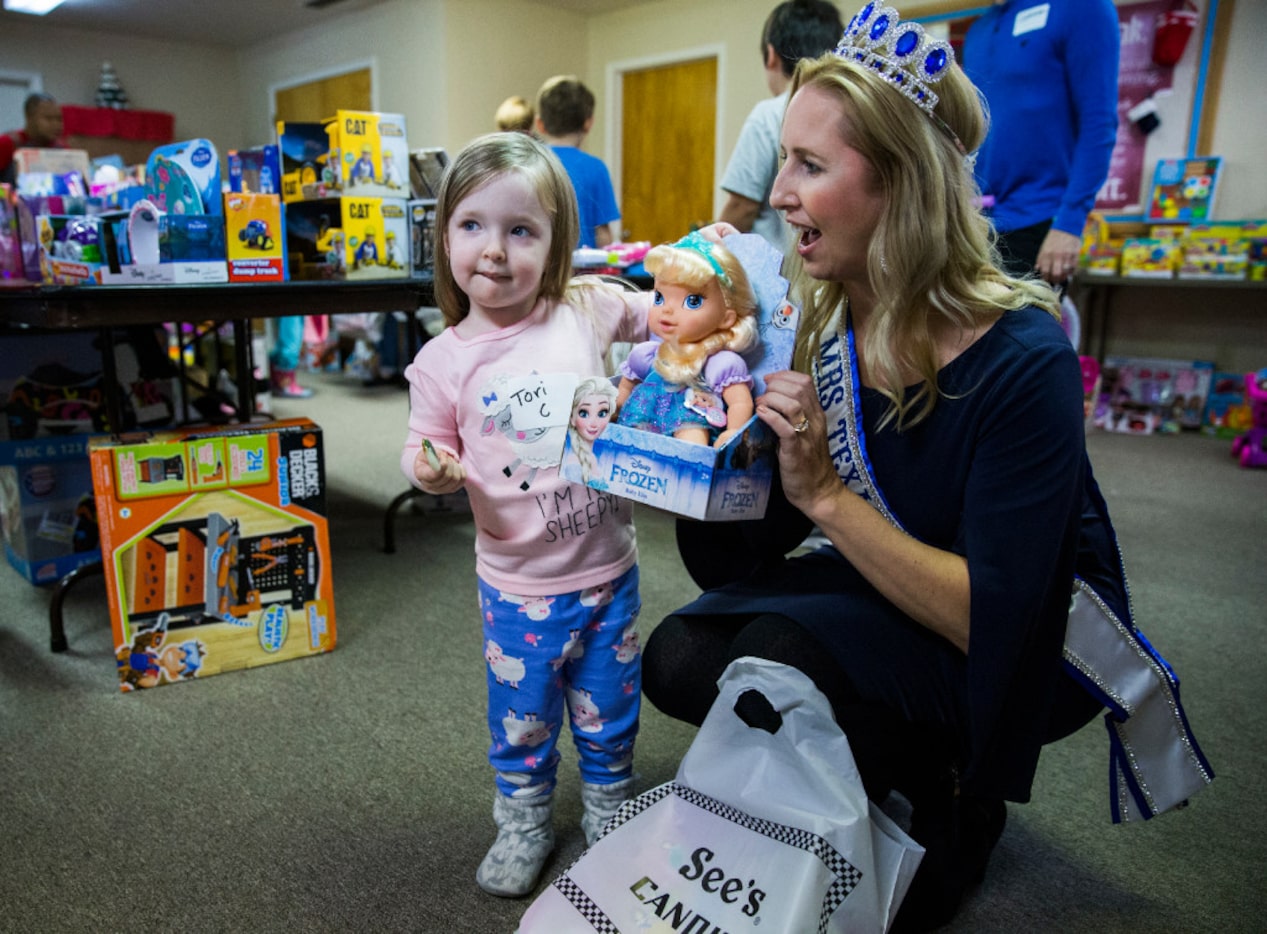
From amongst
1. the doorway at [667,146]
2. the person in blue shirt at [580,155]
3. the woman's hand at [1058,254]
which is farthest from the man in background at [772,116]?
the doorway at [667,146]

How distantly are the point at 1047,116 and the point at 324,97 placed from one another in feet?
20.8

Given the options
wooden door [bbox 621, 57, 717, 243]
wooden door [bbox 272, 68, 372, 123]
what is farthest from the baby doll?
wooden door [bbox 272, 68, 372, 123]

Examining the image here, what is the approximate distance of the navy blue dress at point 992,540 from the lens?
819mm

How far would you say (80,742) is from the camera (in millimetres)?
1403

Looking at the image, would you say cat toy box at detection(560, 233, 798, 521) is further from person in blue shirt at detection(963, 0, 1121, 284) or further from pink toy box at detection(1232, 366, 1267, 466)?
pink toy box at detection(1232, 366, 1267, 466)

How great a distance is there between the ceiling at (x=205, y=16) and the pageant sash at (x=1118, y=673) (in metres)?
5.67

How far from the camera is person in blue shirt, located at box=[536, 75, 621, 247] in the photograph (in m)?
2.58

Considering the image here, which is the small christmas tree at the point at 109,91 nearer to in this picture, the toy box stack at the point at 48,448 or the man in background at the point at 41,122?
the man in background at the point at 41,122

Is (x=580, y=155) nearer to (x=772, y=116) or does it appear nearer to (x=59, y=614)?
(x=772, y=116)

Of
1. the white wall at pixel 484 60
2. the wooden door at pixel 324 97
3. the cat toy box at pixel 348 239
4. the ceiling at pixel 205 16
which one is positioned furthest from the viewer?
the wooden door at pixel 324 97

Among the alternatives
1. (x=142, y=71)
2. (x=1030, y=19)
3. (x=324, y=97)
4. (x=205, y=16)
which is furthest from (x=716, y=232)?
(x=142, y=71)

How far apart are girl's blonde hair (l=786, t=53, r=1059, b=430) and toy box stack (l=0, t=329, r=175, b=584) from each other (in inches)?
74.4

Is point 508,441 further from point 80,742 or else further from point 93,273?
point 93,273

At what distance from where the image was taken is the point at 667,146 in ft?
19.3
